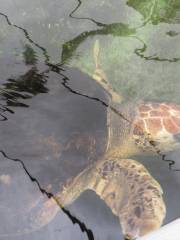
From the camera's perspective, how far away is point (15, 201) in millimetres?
1826

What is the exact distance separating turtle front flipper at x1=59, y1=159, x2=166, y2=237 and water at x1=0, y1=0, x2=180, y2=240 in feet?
0.14

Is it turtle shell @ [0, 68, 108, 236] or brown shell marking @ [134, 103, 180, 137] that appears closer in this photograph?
turtle shell @ [0, 68, 108, 236]

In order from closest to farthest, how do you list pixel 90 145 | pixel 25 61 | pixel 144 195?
pixel 144 195, pixel 90 145, pixel 25 61

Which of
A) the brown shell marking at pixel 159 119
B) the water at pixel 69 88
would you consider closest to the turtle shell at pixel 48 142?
the water at pixel 69 88

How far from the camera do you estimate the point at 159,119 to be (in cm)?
227

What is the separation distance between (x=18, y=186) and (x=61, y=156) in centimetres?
27

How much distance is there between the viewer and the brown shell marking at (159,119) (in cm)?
224

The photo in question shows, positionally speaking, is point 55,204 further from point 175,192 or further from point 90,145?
point 175,192

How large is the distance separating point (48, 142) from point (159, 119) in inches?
27.8

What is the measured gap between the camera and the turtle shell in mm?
1841

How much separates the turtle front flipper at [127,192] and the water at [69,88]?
4 cm

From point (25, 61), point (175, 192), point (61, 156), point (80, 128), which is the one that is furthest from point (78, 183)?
point (25, 61)

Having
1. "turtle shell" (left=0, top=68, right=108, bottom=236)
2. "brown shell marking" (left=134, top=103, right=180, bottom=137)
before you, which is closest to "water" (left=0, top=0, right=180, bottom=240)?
"turtle shell" (left=0, top=68, right=108, bottom=236)

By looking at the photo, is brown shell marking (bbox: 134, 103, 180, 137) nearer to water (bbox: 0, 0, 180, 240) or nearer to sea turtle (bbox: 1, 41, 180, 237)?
sea turtle (bbox: 1, 41, 180, 237)
